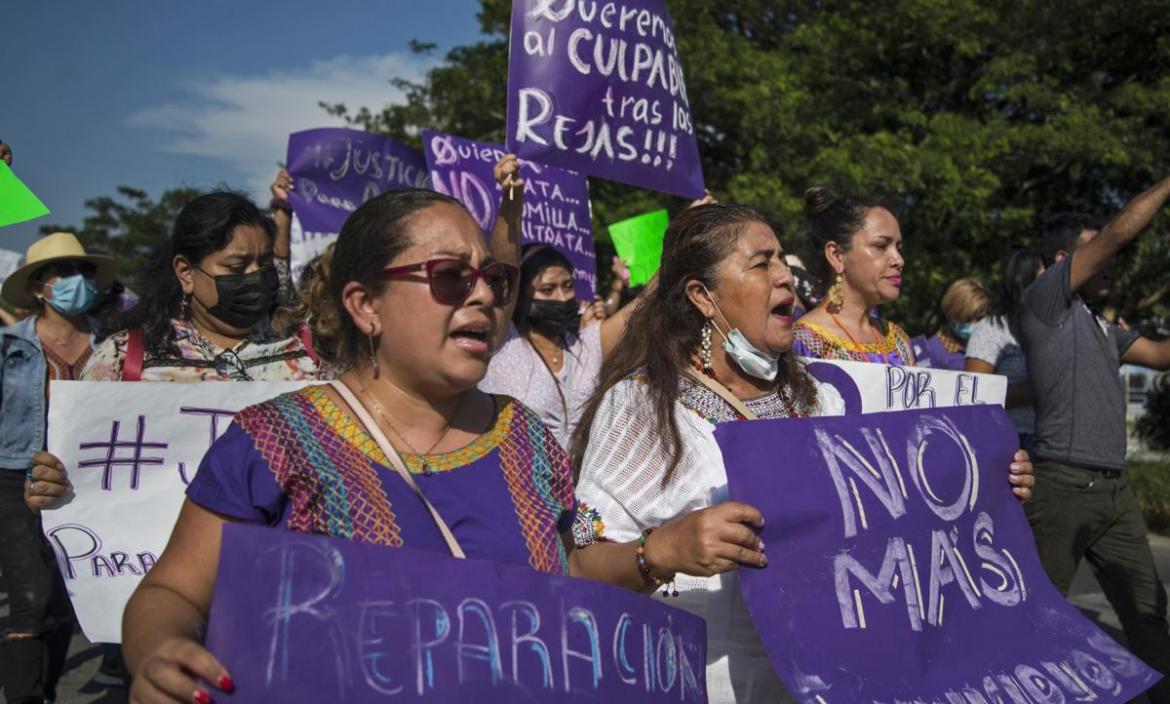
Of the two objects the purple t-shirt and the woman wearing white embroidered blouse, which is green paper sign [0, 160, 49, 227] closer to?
the woman wearing white embroidered blouse

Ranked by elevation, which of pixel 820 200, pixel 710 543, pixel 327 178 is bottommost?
pixel 710 543

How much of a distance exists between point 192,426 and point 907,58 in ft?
43.5

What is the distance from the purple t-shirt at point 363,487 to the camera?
1817 mm

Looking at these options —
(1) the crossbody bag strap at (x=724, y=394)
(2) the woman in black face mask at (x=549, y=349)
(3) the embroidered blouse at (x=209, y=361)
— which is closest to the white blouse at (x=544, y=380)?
(2) the woman in black face mask at (x=549, y=349)

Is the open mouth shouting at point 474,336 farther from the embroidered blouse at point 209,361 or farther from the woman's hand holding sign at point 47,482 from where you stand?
the woman's hand holding sign at point 47,482

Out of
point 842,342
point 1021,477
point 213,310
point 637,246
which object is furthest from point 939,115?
point 213,310

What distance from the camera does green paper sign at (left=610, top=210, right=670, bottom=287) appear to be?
27.1 feet

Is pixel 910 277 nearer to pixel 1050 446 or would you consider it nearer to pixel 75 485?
pixel 1050 446

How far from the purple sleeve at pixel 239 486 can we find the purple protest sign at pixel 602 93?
254 cm

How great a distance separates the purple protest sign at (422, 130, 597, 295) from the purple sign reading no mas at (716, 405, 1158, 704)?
12.7 feet

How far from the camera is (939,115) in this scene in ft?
41.4

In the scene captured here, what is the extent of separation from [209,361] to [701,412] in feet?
5.57

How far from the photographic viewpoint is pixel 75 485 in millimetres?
3180

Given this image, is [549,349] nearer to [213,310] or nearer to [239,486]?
[213,310]
